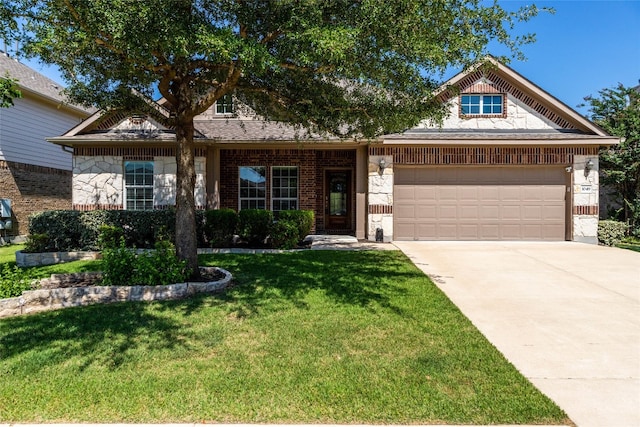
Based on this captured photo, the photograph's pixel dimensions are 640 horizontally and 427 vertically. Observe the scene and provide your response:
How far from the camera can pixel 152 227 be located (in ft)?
36.0

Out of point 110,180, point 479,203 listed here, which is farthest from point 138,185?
point 479,203

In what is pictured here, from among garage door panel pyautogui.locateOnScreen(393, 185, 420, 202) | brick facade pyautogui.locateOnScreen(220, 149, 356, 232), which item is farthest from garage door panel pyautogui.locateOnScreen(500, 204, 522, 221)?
brick facade pyautogui.locateOnScreen(220, 149, 356, 232)

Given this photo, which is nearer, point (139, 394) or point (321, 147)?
point (139, 394)

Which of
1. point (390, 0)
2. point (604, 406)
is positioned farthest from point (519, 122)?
point (604, 406)

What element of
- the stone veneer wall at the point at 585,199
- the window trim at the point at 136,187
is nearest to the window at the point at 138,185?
the window trim at the point at 136,187

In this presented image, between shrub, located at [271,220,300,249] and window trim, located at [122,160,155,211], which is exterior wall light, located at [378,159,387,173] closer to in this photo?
shrub, located at [271,220,300,249]

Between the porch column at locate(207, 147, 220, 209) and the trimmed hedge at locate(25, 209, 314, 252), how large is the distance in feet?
5.02

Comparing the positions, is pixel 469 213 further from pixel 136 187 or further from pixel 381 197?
pixel 136 187

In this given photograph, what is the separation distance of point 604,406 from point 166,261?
19.4 ft

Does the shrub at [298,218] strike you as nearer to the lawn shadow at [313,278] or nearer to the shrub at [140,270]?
the lawn shadow at [313,278]

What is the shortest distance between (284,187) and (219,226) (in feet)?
11.1

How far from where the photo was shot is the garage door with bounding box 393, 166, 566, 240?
1263cm

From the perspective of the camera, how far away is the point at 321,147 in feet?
42.5

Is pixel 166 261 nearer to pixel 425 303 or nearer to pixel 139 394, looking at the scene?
pixel 139 394
